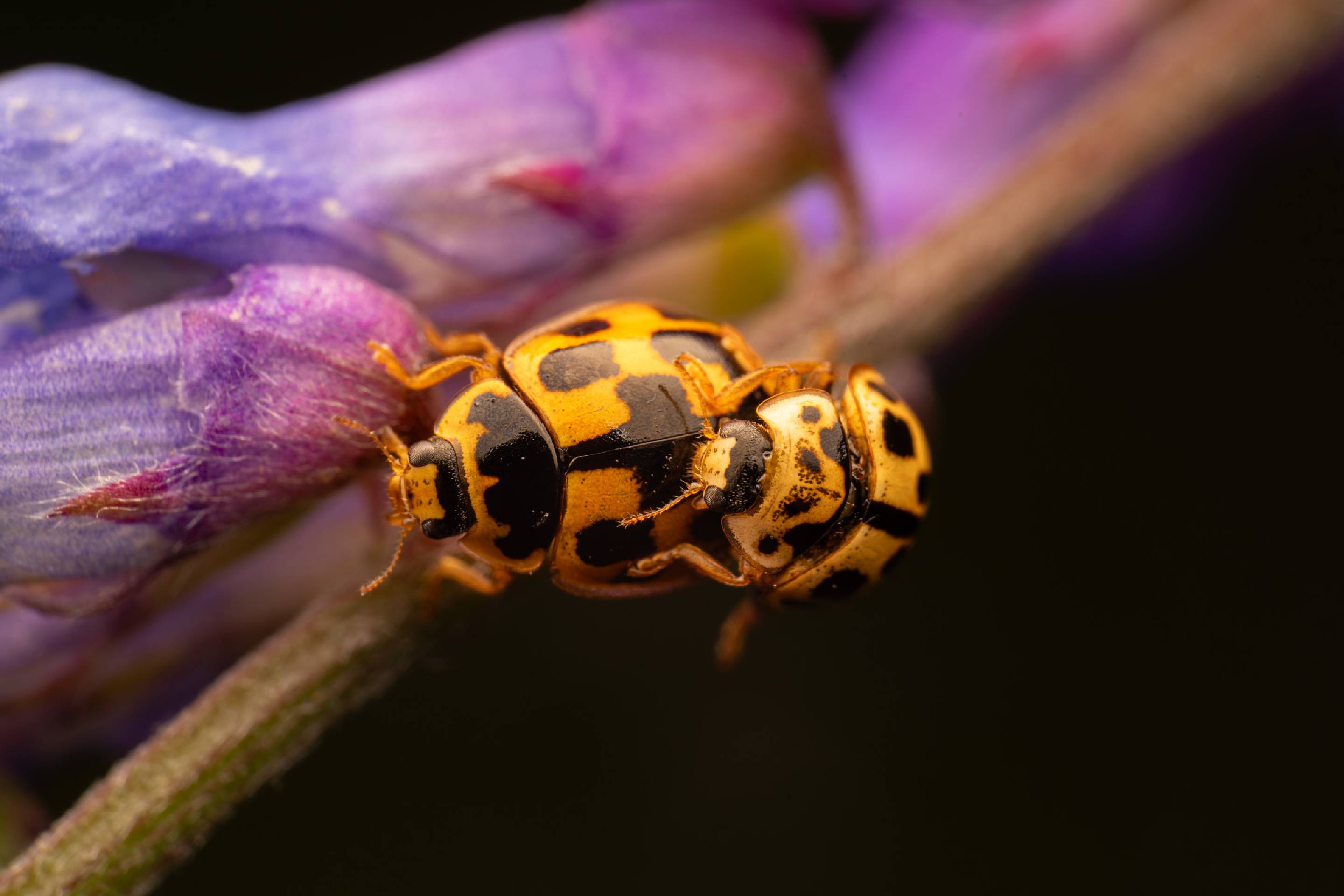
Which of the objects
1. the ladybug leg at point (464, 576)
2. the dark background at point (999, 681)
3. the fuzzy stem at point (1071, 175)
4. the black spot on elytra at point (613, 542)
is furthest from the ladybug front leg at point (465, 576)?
the dark background at point (999, 681)

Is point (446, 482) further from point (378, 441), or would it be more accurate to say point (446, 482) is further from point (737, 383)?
point (737, 383)

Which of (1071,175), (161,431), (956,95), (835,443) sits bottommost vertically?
(835,443)

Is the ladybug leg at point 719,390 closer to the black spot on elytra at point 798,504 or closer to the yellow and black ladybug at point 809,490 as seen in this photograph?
the yellow and black ladybug at point 809,490

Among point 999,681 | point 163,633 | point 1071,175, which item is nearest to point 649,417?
point 163,633

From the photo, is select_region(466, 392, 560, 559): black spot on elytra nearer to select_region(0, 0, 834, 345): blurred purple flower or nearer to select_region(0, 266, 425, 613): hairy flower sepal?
select_region(0, 266, 425, 613): hairy flower sepal

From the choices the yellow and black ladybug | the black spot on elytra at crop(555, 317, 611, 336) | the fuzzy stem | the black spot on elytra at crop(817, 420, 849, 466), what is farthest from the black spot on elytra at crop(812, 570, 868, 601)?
the fuzzy stem

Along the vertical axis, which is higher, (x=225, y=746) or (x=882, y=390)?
(x=882, y=390)

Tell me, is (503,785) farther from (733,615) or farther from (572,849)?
(733,615)
